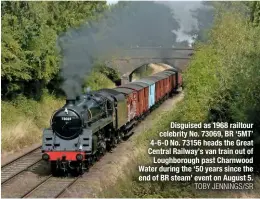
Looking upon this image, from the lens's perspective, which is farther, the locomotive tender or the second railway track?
the second railway track

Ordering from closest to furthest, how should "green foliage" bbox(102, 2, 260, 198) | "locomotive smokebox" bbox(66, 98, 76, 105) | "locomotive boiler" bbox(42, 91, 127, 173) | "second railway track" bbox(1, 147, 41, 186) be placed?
"green foliage" bbox(102, 2, 260, 198) < "locomotive boiler" bbox(42, 91, 127, 173) < "second railway track" bbox(1, 147, 41, 186) < "locomotive smokebox" bbox(66, 98, 76, 105)

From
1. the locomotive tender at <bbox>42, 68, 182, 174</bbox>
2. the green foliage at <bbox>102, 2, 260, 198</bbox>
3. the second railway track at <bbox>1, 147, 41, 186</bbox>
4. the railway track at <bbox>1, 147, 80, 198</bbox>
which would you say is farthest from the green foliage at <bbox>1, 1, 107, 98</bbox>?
the green foliage at <bbox>102, 2, 260, 198</bbox>

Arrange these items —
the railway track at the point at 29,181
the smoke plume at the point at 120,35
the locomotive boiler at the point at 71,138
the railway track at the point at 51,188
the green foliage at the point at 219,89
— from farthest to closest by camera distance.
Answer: the smoke plume at the point at 120,35
the locomotive boiler at the point at 71,138
the railway track at the point at 29,181
the railway track at the point at 51,188
the green foliage at the point at 219,89

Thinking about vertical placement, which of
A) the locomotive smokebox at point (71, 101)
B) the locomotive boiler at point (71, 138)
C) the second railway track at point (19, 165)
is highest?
the locomotive smokebox at point (71, 101)

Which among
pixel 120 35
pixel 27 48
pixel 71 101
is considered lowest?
pixel 71 101

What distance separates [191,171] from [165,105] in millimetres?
26237

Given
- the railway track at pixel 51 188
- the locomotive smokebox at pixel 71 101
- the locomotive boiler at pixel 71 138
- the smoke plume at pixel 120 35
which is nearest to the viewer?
the railway track at pixel 51 188

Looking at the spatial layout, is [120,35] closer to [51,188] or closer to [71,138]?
[71,138]

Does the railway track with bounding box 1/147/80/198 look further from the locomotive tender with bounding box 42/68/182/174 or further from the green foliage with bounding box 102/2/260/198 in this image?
the green foliage with bounding box 102/2/260/198

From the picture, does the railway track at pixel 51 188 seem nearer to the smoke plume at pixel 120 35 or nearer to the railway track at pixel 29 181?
the railway track at pixel 29 181

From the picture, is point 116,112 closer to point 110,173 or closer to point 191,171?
point 110,173

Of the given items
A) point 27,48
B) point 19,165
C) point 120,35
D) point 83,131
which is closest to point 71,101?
point 83,131

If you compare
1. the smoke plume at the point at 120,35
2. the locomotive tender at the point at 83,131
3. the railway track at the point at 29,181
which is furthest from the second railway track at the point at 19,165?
the smoke plume at the point at 120,35

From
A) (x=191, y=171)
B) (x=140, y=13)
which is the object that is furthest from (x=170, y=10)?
(x=191, y=171)
